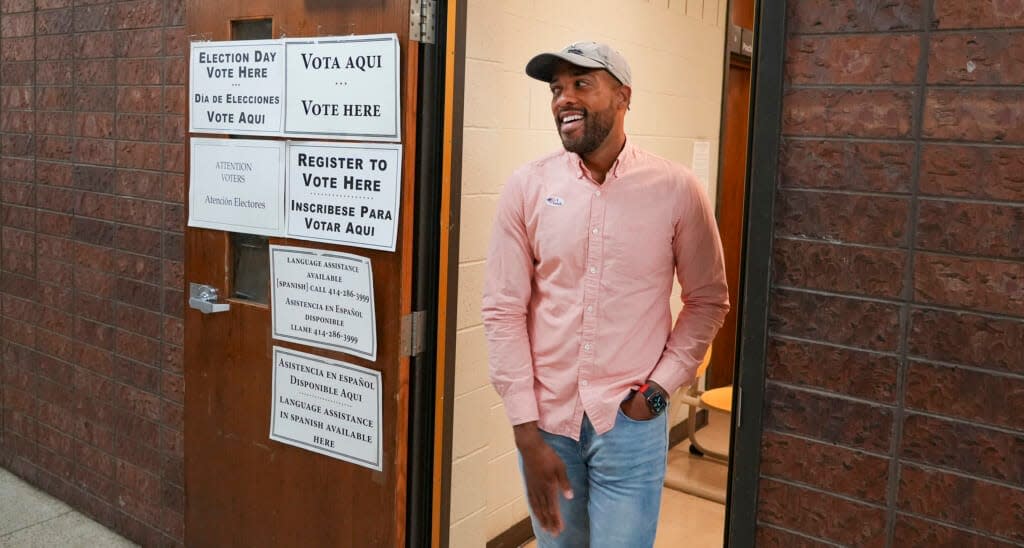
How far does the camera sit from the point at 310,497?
2686 millimetres

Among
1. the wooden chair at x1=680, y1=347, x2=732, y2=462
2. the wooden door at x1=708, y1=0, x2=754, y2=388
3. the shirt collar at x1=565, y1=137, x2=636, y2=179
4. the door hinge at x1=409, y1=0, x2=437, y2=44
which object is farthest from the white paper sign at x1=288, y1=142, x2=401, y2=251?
the wooden door at x1=708, y1=0, x2=754, y2=388

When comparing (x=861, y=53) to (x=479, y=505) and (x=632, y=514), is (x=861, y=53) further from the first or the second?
(x=479, y=505)

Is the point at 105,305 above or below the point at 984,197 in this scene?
below

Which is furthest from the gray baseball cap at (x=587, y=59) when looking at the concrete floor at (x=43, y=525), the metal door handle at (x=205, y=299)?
the concrete floor at (x=43, y=525)

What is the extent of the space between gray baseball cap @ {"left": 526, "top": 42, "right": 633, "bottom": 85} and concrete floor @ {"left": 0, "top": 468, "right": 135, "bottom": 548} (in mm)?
2530

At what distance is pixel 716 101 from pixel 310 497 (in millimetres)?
3308

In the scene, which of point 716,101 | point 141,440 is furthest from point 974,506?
point 716,101

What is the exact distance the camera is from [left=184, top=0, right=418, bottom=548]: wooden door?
8.03 ft

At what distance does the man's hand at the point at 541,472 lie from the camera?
6.65 feet

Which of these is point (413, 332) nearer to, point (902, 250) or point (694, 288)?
point (694, 288)

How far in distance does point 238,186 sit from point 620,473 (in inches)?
59.0

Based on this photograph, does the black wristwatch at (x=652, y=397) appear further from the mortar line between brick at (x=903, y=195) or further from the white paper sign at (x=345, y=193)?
the white paper sign at (x=345, y=193)

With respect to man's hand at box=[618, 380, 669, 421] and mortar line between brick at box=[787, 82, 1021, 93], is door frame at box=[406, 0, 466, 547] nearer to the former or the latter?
man's hand at box=[618, 380, 669, 421]

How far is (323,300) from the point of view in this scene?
8.48 feet
